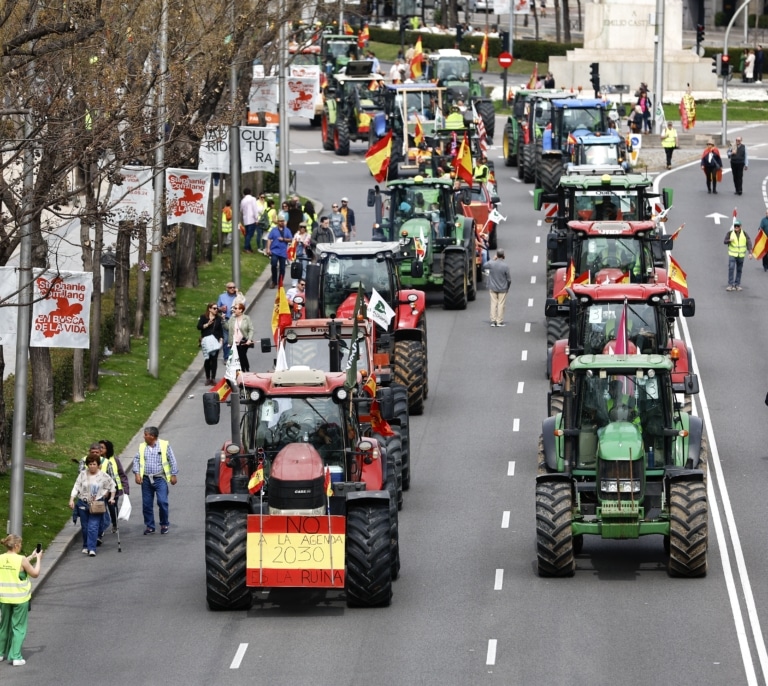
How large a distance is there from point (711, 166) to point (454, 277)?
59.1ft

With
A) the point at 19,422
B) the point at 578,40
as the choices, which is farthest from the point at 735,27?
the point at 19,422

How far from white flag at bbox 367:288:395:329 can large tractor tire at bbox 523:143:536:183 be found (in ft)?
96.3

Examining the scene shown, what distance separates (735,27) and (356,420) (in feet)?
339

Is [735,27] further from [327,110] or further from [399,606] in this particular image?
[399,606]

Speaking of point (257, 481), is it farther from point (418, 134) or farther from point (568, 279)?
point (418, 134)

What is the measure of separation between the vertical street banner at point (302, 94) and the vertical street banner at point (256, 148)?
11445mm

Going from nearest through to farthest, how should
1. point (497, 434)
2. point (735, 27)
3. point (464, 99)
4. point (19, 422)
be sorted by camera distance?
point (19, 422)
point (497, 434)
point (464, 99)
point (735, 27)

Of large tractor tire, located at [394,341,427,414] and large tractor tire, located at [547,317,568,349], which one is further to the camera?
large tractor tire, located at [547,317,568,349]

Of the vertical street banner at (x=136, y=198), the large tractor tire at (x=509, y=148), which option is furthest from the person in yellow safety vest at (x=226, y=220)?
the large tractor tire at (x=509, y=148)

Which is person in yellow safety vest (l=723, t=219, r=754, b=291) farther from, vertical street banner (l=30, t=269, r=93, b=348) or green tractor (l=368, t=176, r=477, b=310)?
vertical street banner (l=30, t=269, r=93, b=348)

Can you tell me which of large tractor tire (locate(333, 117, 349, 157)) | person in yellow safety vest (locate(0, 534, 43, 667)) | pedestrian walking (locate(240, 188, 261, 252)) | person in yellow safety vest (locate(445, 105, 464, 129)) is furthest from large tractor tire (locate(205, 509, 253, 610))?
large tractor tire (locate(333, 117, 349, 157))

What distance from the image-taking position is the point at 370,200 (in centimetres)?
4366

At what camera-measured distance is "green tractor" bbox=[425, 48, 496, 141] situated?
69000 millimetres

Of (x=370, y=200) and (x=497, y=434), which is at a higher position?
(x=370, y=200)
